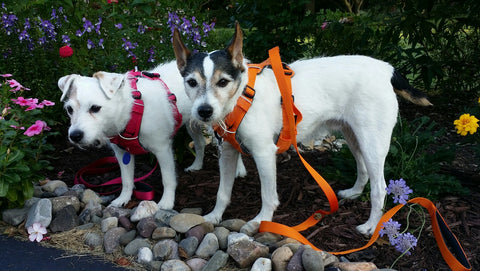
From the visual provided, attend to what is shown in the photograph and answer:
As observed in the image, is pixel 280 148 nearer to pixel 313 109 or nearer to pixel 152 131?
pixel 313 109

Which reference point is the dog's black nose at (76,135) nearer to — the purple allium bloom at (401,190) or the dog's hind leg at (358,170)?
the dog's hind leg at (358,170)

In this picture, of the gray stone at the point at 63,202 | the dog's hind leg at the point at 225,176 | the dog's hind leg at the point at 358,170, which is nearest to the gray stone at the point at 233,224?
the dog's hind leg at the point at 225,176

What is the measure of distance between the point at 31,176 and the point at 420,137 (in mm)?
3921

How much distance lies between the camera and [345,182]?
4.54 m

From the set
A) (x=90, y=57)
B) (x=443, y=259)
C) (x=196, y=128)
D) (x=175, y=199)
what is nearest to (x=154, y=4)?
(x=90, y=57)

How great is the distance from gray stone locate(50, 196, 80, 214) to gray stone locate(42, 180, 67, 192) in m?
0.44

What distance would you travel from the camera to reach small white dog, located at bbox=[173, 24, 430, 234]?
3.24 metres

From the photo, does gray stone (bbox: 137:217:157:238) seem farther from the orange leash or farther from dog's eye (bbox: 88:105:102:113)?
dog's eye (bbox: 88:105:102:113)

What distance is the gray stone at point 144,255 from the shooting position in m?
3.11

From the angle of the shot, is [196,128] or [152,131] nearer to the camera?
[152,131]

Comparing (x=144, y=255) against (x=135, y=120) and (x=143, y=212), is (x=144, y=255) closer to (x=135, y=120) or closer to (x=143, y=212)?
(x=143, y=212)

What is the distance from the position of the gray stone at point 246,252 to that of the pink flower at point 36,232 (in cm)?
160

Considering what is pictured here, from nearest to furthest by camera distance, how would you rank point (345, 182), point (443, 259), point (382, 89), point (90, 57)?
point (443, 259)
point (382, 89)
point (345, 182)
point (90, 57)

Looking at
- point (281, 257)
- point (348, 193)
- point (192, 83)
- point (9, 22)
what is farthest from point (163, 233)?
point (9, 22)
